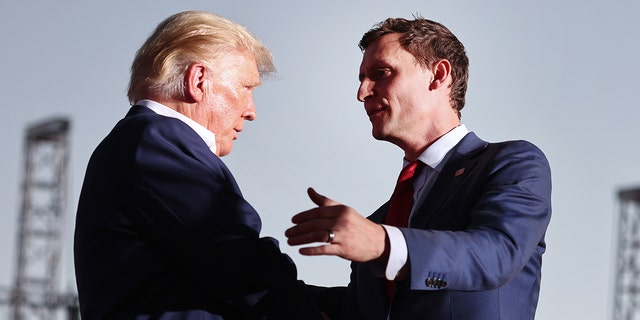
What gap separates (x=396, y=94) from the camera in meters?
4.21

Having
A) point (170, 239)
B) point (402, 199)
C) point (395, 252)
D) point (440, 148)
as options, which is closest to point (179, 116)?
point (170, 239)

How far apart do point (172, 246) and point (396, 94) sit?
1057mm

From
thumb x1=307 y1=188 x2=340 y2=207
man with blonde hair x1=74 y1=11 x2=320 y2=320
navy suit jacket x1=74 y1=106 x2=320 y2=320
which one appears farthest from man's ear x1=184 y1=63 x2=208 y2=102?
thumb x1=307 y1=188 x2=340 y2=207

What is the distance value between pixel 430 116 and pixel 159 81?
909 mm

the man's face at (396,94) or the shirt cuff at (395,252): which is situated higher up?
the man's face at (396,94)

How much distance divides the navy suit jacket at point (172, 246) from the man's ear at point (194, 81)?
0.25m

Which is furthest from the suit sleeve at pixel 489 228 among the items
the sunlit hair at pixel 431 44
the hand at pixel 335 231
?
the sunlit hair at pixel 431 44

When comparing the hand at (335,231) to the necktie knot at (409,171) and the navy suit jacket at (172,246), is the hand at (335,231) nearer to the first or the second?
the navy suit jacket at (172,246)

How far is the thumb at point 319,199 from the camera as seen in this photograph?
9.91 ft

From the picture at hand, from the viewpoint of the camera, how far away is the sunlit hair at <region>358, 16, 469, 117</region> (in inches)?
168

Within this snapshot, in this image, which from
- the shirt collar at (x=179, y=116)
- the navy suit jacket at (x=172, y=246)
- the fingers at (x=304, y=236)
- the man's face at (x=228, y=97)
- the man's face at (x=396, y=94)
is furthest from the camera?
the man's face at (x=396, y=94)

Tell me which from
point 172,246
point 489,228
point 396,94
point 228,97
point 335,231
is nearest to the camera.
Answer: point 335,231

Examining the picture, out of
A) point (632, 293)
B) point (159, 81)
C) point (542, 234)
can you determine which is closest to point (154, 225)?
point (159, 81)

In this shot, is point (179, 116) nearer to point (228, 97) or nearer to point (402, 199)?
point (228, 97)
